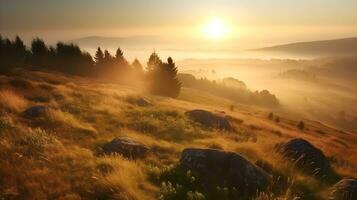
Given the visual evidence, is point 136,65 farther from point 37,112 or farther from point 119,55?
point 37,112

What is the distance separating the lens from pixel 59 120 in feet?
50.1

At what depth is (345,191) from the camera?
1035 centimetres

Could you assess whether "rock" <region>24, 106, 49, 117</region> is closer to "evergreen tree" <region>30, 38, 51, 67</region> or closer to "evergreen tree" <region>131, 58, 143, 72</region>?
"evergreen tree" <region>30, 38, 51, 67</region>

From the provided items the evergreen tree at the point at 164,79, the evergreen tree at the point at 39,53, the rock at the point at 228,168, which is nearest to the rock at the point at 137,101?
the rock at the point at 228,168

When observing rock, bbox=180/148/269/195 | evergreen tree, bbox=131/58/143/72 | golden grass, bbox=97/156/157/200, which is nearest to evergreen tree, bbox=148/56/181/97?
evergreen tree, bbox=131/58/143/72

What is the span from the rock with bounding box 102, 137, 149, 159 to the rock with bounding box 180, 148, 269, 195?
1818 mm

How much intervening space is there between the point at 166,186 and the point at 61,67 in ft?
288

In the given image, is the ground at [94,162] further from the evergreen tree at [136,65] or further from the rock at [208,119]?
the evergreen tree at [136,65]

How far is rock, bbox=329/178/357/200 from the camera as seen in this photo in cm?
1029

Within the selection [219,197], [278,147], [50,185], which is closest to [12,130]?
[50,185]

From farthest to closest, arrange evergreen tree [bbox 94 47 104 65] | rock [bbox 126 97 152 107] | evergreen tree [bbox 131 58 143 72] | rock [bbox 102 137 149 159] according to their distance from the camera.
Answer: evergreen tree [bbox 131 58 143 72] → evergreen tree [bbox 94 47 104 65] → rock [bbox 126 97 152 107] → rock [bbox 102 137 149 159]

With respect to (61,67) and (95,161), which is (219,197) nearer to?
(95,161)

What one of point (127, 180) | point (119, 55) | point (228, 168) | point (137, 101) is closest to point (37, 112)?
point (127, 180)

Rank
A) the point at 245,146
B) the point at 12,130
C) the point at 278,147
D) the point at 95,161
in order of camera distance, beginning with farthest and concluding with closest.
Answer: the point at 278,147, the point at 245,146, the point at 12,130, the point at 95,161
